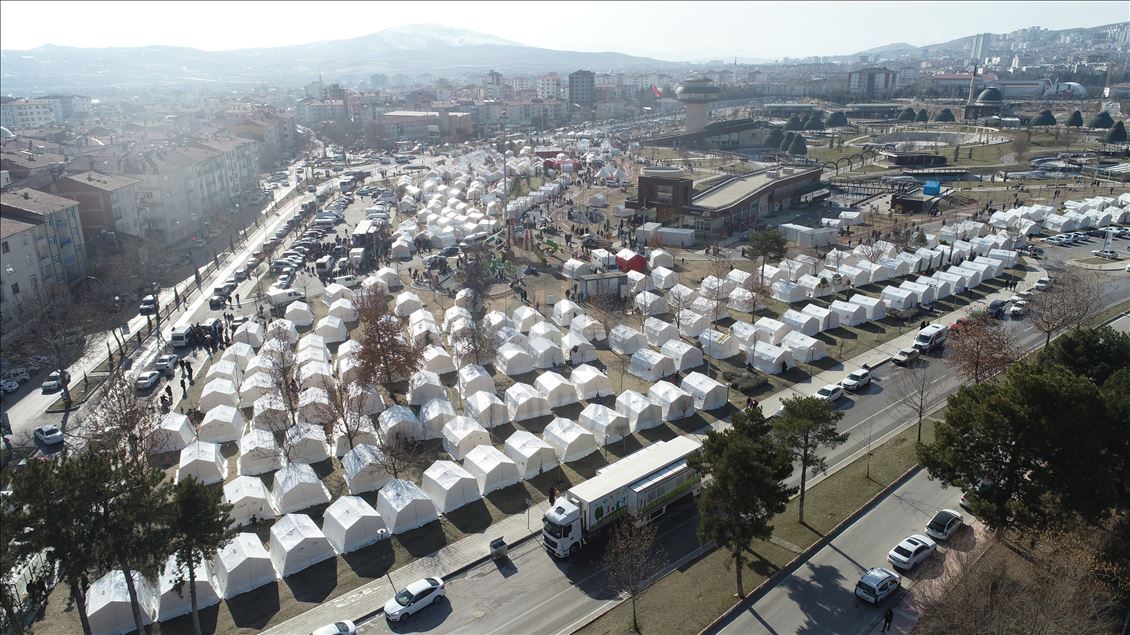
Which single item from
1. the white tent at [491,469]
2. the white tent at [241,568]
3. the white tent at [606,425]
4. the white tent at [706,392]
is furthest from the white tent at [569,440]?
the white tent at [241,568]

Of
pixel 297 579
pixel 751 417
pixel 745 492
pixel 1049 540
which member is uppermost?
pixel 751 417

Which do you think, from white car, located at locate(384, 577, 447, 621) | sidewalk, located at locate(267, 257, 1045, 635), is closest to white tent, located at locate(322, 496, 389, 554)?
sidewalk, located at locate(267, 257, 1045, 635)

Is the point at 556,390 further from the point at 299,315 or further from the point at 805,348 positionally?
the point at 299,315

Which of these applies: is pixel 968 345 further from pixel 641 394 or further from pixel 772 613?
pixel 772 613

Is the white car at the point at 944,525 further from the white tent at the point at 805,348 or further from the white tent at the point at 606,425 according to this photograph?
the white tent at the point at 805,348

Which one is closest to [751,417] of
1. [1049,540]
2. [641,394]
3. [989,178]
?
[1049,540]

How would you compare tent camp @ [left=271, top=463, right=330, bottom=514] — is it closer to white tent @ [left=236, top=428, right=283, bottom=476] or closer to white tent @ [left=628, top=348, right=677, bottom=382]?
white tent @ [left=236, top=428, right=283, bottom=476]

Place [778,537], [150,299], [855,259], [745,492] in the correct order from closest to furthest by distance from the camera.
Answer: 1. [745,492]
2. [778,537]
3. [150,299]
4. [855,259]
